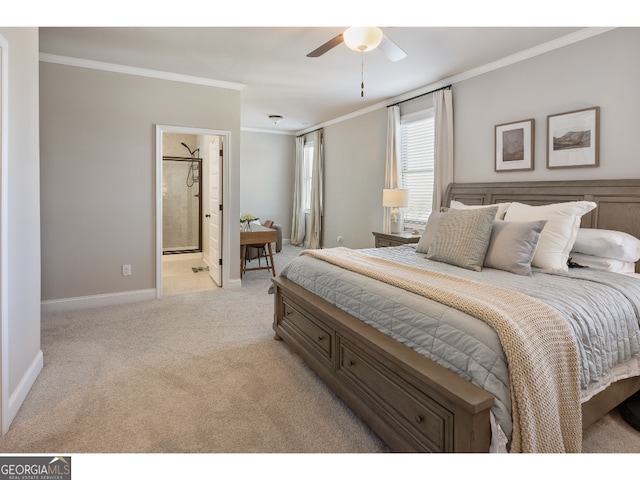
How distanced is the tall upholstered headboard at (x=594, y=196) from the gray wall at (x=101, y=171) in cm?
342

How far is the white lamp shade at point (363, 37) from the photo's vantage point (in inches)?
96.7

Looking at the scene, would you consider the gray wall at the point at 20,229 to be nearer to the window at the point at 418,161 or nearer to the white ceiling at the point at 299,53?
the white ceiling at the point at 299,53

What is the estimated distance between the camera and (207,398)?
7.20 feet

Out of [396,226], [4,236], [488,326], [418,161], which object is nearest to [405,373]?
[488,326]

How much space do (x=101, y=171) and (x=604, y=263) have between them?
14.8ft

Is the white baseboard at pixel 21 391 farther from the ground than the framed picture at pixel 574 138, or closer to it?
closer to it

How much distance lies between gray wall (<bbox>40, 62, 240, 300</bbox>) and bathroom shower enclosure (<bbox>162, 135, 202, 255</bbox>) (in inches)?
121

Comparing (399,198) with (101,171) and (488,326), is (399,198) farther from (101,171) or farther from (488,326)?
(101,171)

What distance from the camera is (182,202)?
24.3ft

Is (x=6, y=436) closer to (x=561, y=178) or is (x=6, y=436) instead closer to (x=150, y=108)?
(x=150, y=108)

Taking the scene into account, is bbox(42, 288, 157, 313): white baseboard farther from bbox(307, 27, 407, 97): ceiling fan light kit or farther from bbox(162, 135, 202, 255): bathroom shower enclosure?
bbox(307, 27, 407, 97): ceiling fan light kit

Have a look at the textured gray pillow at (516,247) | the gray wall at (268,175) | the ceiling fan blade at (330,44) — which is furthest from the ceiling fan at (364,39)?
the gray wall at (268,175)

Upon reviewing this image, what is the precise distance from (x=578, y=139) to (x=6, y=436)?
13.8 ft
